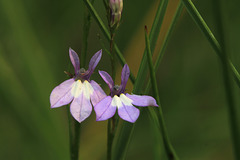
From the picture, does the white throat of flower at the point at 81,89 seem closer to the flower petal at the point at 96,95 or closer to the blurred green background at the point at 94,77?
the flower petal at the point at 96,95

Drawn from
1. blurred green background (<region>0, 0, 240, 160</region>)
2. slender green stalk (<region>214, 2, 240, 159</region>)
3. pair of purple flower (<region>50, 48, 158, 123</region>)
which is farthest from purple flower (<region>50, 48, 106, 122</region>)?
blurred green background (<region>0, 0, 240, 160</region>)

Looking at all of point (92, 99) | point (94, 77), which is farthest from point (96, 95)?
point (94, 77)

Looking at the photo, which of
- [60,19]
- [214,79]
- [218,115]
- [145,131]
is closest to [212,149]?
[218,115]

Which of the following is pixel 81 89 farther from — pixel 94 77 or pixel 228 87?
pixel 94 77

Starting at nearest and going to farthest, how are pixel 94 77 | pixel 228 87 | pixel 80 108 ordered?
pixel 228 87 < pixel 80 108 < pixel 94 77

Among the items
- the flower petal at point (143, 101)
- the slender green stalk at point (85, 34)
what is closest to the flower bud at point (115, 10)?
the slender green stalk at point (85, 34)

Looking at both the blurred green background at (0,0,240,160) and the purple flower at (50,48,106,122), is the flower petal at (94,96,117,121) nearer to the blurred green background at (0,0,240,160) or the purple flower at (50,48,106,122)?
the purple flower at (50,48,106,122)
